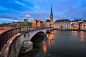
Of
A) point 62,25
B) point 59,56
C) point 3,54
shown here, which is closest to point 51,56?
point 59,56

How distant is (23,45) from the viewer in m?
11.5

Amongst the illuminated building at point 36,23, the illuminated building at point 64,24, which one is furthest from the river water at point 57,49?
the illuminated building at point 64,24

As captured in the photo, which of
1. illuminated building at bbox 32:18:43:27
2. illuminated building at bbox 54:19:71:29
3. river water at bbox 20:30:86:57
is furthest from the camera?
illuminated building at bbox 54:19:71:29

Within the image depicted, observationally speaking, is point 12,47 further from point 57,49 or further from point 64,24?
point 64,24

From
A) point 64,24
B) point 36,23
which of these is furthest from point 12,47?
point 64,24

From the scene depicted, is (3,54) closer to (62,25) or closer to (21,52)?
(21,52)

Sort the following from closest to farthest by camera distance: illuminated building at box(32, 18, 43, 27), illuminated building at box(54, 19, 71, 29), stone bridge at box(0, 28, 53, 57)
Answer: stone bridge at box(0, 28, 53, 57) → illuminated building at box(32, 18, 43, 27) → illuminated building at box(54, 19, 71, 29)

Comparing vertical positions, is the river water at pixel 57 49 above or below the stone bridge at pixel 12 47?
below

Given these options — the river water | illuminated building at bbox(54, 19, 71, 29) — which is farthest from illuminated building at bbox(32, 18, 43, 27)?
the river water

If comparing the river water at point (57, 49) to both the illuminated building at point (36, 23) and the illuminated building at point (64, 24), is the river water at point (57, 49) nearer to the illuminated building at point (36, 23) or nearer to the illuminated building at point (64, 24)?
the illuminated building at point (36, 23)

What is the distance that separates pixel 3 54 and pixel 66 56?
38.9 feet

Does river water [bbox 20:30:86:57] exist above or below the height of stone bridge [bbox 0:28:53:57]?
below

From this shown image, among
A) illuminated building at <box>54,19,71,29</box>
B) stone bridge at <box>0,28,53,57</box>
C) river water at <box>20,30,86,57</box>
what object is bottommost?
river water at <box>20,30,86,57</box>

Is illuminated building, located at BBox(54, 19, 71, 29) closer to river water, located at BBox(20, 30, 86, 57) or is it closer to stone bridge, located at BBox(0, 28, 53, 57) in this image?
river water, located at BBox(20, 30, 86, 57)
